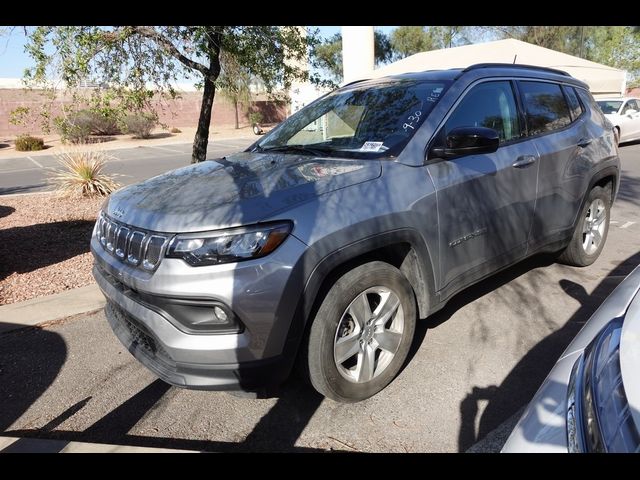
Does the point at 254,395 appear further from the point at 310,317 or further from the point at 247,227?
the point at 247,227

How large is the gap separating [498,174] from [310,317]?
5.87 ft

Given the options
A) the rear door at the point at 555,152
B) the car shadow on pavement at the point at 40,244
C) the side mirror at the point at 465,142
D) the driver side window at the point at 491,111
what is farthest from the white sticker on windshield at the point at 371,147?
the car shadow on pavement at the point at 40,244

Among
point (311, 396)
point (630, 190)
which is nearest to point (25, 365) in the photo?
point (311, 396)

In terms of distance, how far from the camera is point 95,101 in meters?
5.55

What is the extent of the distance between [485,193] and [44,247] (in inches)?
210

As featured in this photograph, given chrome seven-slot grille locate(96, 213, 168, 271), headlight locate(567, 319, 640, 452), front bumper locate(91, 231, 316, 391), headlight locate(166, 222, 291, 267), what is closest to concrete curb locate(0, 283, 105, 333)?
chrome seven-slot grille locate(96, 213, 168, 271)

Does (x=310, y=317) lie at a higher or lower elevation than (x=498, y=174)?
lower

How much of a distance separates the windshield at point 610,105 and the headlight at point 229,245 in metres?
16.5

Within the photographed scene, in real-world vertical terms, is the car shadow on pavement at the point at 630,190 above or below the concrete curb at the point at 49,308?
above

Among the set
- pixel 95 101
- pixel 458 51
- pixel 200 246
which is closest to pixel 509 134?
pixel 200 246

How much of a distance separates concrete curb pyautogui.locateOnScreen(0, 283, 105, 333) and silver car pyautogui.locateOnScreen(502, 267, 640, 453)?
3793mm

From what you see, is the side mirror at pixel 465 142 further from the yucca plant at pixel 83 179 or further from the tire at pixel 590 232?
the yucca plant at pixel 83 179

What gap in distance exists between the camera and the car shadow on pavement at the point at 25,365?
2.85 m
